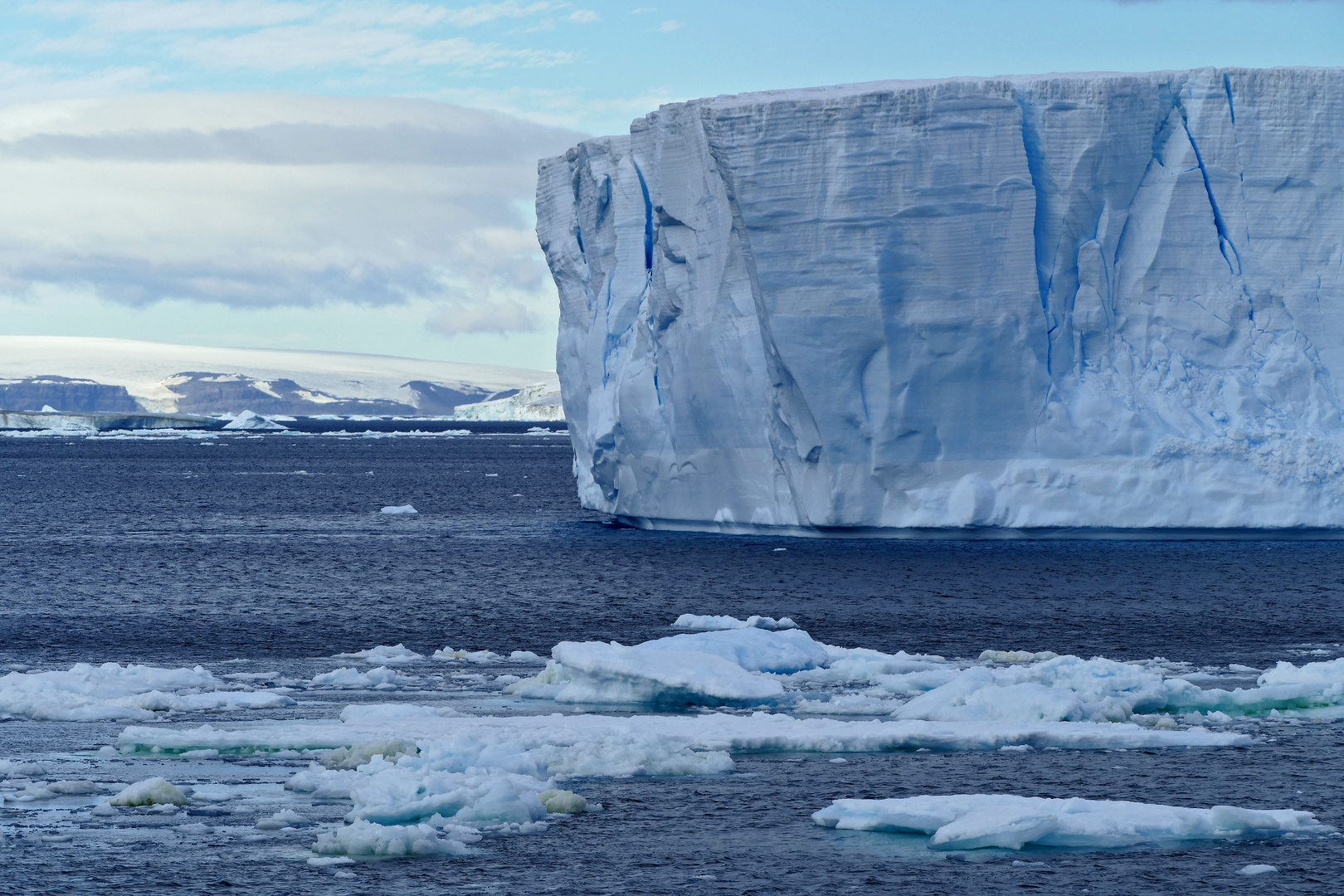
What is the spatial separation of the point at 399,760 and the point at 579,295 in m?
21.2

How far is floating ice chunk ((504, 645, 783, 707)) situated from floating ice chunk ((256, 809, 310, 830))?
378cm

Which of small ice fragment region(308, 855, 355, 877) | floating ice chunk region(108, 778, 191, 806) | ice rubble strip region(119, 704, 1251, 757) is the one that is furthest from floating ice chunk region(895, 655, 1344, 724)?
floating ice chunk region(108, 778, 191, 806)

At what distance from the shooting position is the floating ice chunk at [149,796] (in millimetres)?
8484

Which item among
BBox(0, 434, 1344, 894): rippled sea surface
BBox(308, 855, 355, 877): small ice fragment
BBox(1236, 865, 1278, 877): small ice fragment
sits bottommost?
BBox(0, 434, 1344, 894): rippled sea surface

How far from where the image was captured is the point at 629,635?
Answer: 17484 mm

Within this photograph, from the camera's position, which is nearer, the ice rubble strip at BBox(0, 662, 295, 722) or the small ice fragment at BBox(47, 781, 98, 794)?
the small ice fragment at BBox(47, 781, 98, 794)

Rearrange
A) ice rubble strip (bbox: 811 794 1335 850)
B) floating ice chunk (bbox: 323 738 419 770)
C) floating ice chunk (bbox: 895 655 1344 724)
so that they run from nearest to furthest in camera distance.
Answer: ice rubble strip (bbox: 811 794 1335 850) → floating ice chunk (bbox: 323 738 419 770) → floating ice chunk (bbox: 895 655 1344 724)

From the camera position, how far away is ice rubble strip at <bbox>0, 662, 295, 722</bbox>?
11398mm

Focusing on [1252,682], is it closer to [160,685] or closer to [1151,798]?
[1151,798]

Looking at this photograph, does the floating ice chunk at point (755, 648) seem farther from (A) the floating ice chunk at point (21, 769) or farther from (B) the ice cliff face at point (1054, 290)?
(B) the ice cliff face at point (1054, 290)

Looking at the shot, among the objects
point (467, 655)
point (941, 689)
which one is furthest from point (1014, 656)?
point (467, 655)

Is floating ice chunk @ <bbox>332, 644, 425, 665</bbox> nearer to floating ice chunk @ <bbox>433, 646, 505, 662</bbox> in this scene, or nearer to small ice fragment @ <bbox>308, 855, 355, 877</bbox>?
floating ice chunk @ <bbox>433, 646, 505, 662</bbox>

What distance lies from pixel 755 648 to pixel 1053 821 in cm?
541

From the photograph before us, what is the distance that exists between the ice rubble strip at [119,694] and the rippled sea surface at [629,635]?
1.16ft
